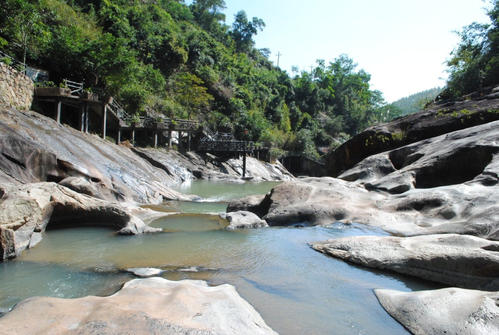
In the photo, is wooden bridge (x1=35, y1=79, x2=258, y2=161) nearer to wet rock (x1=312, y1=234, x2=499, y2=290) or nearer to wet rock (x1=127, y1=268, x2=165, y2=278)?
wet rock (x1=127, y1=268, x2=165, y2=278)

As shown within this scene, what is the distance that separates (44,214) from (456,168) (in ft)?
35.2

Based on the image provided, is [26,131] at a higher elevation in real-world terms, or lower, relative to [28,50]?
lower

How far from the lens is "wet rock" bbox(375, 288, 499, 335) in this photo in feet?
11.2

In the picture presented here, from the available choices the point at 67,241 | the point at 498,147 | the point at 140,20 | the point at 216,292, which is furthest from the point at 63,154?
the point at 140,20

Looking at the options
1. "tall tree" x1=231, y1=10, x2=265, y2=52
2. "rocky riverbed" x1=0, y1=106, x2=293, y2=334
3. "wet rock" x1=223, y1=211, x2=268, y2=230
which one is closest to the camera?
"rocky riverbed" x1=0, y1=106, x2=293, y2=334

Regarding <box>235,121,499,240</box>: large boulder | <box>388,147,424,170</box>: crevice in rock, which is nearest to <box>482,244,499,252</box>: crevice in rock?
<box>235,121,499,240</box>: large boulder

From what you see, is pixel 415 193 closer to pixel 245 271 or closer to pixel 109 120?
pixel 245 271

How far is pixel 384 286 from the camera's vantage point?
5.09m

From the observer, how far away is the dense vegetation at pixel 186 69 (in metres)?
23.4

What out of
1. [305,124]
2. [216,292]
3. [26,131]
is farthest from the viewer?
[305,124]

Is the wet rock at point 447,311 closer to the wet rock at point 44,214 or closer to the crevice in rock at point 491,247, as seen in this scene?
the crevice in rock at point 491,247

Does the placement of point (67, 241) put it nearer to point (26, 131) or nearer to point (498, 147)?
point (26, 131)

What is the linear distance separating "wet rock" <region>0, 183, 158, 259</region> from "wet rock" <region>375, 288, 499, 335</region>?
243 inches

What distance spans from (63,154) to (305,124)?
1939 inches
